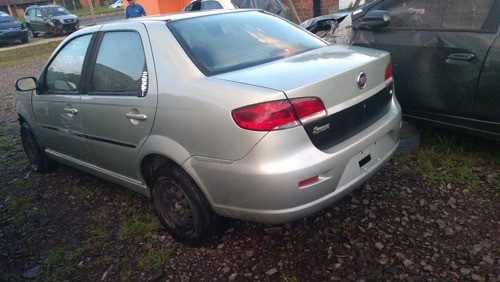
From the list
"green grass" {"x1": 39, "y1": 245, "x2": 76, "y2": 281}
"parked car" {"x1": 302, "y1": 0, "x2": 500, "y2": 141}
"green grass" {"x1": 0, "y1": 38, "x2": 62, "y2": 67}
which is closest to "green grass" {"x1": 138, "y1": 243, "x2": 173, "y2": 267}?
"green grass" {"x1": 39, "y1": 245, "x2": 76, "y2": 281}

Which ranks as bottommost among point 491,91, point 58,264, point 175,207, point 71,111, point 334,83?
point 58,264

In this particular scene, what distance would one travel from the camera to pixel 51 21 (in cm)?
2169

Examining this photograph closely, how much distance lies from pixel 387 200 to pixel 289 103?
1.40 meters

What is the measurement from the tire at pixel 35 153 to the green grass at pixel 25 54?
41.1 feet

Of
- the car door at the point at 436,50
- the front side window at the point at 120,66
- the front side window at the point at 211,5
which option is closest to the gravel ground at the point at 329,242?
the car door at the point at 436,50

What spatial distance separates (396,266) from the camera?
7.91ft

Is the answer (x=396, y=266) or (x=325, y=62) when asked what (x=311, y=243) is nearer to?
(x=396, y=266)

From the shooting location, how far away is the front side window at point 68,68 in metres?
3.39

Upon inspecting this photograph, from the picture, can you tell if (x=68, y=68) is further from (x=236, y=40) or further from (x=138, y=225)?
(x=236, y=40)

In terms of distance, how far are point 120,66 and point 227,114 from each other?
1.18 m

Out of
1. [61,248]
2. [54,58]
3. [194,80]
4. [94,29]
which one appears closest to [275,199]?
[194,80]

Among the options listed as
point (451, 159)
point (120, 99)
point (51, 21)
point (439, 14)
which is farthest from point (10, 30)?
point (451, 159)

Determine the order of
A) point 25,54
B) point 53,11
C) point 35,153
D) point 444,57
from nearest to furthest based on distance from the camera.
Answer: point 444,57
point 35,153
point 25,54
point 53,11

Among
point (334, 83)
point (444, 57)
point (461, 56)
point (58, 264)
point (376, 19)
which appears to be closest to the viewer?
point (334, 83)
